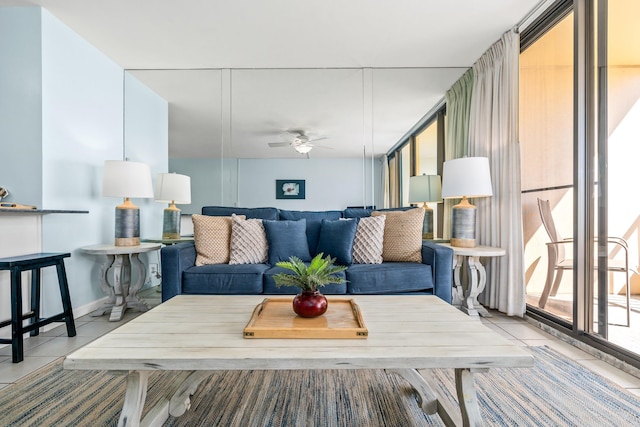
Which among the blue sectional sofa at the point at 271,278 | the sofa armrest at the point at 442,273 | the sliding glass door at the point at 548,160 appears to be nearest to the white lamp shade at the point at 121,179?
the blue sectional sofa at the point at 271,278

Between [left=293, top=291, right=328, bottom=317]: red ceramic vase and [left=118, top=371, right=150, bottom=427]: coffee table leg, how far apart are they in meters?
0.57

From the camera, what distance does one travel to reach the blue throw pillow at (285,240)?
9.01 feet

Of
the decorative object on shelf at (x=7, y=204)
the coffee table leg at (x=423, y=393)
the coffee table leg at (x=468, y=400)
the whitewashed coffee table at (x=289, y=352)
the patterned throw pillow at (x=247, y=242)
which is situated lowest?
the coffee table leg at (x=423, y=393)

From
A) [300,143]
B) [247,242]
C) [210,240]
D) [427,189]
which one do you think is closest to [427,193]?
[427,189]

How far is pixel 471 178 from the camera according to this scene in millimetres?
2805

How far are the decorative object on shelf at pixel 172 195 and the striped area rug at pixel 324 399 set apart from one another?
1.90 metres

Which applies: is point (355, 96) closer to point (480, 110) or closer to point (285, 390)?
point (480, 110)

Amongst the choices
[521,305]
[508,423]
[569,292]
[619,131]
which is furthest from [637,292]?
[508,423]

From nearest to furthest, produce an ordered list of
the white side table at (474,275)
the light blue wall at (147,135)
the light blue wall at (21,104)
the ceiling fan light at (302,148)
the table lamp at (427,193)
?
the light blue wall at (21,104)
the white side table at (474,275)
the table lamp at (427,193)
the light blue wall at (147,135)
the ceiling fan light at (302,148)

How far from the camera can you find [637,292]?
2.09 m

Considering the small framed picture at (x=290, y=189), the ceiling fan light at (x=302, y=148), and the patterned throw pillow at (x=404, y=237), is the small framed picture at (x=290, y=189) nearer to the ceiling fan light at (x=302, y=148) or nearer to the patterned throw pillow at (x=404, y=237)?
the ceiling fan light at (x=302, y=148)

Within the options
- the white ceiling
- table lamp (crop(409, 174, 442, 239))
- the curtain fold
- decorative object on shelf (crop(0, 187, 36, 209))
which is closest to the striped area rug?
decorative object on shelf (crop(0, 187, 36, 209))

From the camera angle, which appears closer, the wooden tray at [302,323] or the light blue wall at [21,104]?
the wooden tray at [302,323]

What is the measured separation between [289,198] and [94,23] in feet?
9.10
